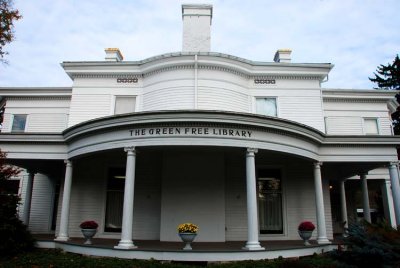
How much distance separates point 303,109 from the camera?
17.5 m

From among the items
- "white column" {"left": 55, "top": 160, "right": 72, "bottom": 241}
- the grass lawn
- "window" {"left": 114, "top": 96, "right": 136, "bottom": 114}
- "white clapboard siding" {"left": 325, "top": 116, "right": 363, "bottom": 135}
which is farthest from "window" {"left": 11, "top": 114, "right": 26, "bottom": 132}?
"white clapboard siding" {"left": 325, "top": 116, "right": 363, "bottom": 135}

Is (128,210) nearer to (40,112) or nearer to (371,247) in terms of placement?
(371,247)

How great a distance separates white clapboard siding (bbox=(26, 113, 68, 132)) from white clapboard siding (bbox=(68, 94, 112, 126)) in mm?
2637

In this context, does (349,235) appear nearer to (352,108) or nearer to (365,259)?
(365,259)

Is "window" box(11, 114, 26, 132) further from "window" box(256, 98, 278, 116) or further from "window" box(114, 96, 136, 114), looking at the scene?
"window" box(256, 98, 278, 116)

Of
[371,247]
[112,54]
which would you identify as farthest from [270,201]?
[112,54]

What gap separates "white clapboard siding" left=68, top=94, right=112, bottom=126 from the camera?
17.5m

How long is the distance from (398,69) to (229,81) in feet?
108

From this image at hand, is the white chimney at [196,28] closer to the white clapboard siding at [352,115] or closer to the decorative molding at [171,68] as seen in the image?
the decorative molding at [171,68]

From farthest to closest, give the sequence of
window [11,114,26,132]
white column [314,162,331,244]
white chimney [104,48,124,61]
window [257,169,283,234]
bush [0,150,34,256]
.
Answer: window [11,114,26,132] → white chimney [104,48,124,61] → window [257,169,283,234] → white column [314,162,331,244] → bush [0,150,34,256]

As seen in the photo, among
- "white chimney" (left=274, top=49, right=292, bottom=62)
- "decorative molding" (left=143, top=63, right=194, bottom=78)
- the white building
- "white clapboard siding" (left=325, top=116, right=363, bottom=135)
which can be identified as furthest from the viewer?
"white chimney" (left=274, top=49, right=292, bottom=62)

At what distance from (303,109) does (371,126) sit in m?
5.71

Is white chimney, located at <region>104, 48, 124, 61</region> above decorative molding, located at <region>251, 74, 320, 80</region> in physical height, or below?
above

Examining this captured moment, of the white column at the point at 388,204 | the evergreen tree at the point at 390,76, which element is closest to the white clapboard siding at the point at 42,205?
the white column at the point at 388,204
